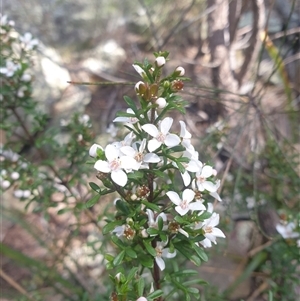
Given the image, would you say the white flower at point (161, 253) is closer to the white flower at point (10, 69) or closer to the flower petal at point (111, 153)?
the flower petal at point (111, 153)

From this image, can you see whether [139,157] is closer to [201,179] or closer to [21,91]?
[201,179]

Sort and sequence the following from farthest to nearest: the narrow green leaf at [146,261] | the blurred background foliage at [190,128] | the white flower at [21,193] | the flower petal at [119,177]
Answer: the blurred background foliage at [190,128], the white flower at [21,193], the narrow green leaf at [146,261], the flower petal at [119,177]

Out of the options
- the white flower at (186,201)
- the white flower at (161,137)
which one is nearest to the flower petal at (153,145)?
the white flower at (161,137)

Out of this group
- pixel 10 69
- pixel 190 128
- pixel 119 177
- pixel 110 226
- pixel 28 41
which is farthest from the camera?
pixel 190 128

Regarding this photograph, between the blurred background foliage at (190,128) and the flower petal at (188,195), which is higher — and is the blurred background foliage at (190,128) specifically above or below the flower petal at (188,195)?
above

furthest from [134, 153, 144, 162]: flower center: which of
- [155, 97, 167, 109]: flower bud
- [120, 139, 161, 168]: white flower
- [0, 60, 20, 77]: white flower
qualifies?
[0, 60, 20, 77]: white flower

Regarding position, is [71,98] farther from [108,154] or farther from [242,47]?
[108,154]

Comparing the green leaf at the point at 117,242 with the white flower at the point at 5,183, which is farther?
the white flower at the point at 5,183

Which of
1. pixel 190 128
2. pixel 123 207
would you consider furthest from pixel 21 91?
pixel 190 128
